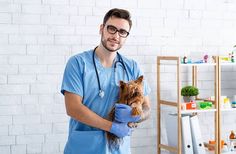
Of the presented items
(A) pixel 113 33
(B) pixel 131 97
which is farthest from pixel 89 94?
(A) pixel 113 33

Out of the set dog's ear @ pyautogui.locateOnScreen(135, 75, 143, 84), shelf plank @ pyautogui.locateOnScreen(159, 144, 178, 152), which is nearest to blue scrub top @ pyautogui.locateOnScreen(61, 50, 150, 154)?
dog's ear @ pyautogui.locateOnScreen(135, 75, 143, 84)

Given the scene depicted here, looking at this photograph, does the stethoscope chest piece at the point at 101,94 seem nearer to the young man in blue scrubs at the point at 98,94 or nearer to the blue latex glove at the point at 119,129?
the young man in blue scrubs at the point at 98,94

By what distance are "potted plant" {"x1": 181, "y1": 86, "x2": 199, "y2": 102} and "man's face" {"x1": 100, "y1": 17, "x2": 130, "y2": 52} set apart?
164 cm

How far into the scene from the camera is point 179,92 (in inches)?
150

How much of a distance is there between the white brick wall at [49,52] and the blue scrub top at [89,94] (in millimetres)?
1215

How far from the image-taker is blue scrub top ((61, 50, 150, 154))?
2.44 m

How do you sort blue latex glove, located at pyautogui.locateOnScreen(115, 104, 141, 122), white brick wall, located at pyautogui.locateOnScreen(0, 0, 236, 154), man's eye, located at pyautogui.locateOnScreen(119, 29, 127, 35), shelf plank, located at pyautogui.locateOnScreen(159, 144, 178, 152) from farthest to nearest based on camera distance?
shelf plank, located at pyautogui.locateOnScreen(159, 144, 178, 152) < white brick wall, located at pyautogui.locateOnScreen(0, 0, 236, 154) < man's eye, located at pyautogui.locateOnScreen(119, 29, 127, 35) < blue latex glove, located at pyautogui.locateOnScreen(115, 104, 141, 122)

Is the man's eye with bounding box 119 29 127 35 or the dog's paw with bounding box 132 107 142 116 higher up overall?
the man's eye with bounding box 119 29 127 35

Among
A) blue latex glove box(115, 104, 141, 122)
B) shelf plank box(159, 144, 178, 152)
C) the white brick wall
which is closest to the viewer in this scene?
blue latex glove box(115, 104, 141, 122)

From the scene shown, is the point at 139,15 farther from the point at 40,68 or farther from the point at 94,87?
the point at 94,87

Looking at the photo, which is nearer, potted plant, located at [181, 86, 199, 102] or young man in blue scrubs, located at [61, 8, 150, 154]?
young man in blue scrubs, located at [61, 8, 150, 154]

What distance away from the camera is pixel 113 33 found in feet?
8.05

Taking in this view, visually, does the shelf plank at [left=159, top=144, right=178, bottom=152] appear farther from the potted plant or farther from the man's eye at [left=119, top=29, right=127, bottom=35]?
the man's eye at [left=119, top=29, right=127, bottom=35]

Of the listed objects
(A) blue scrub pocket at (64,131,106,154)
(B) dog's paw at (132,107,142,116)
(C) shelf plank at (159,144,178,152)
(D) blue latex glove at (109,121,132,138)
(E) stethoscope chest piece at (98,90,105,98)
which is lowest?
(C) shelf plank at (159,144,178,152)
